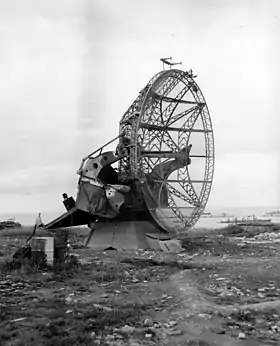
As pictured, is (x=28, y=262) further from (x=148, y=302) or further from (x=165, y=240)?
(x=165, y=240)

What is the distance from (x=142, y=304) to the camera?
30.9ft

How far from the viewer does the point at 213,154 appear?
2428 cm

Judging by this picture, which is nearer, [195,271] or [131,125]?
[195,271]

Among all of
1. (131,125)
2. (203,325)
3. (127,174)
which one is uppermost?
(131,125)

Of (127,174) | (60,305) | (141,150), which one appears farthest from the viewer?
(127,174)

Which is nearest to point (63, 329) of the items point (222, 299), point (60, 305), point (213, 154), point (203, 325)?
point (60, 305)

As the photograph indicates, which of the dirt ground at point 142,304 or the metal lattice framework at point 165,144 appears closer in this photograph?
the dirt ground at point 142,304

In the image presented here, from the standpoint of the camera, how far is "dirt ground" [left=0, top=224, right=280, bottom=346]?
7.16 metres

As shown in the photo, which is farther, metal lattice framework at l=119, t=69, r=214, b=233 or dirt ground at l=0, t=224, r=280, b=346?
metal lattice framework at l=119, t=69, r=214, b=233

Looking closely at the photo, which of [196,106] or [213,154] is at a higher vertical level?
[196,106]

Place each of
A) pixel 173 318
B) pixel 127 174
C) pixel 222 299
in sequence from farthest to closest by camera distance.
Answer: pixel 127 174, pixel 222 299, pixel 173 318

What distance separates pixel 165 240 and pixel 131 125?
6.27 metres

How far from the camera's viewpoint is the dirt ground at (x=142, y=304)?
7.16 metres

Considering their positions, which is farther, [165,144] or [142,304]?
[165,144]
